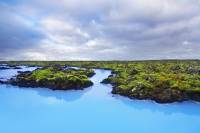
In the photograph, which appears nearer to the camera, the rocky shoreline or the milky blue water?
the milky blue water

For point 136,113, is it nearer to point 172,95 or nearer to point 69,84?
point 172,95

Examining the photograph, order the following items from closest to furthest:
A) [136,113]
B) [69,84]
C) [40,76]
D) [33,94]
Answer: [136,113] < [33,94] < [69,84] < [40,76]

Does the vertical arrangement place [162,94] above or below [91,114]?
above

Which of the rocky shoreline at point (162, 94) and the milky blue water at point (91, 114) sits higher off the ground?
the rocky shoreline at point (162, 94)

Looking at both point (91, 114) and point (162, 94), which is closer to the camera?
point (91, 114)

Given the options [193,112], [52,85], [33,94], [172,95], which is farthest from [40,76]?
[193,112]

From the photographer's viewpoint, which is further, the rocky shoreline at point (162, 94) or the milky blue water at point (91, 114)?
the rocky shoreline at point (162, 94)

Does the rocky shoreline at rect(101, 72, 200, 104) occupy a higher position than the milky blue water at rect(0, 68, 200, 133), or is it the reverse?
the rocky shoreline at rect(101, 72, 200, 104)

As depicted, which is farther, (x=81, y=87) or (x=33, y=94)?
(x=81, y=87)
